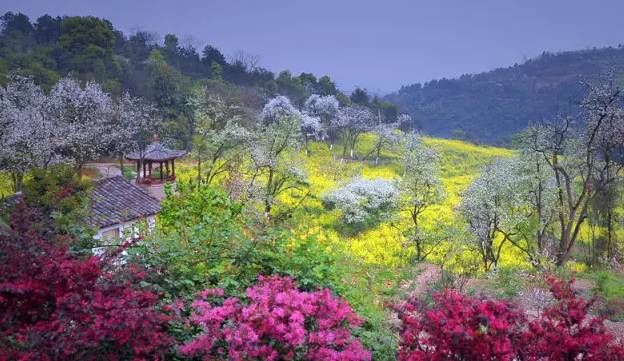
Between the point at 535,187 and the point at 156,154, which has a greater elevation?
the point at 535,187

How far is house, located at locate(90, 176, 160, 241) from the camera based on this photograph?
57.8 ft

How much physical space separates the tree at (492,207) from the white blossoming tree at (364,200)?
694cm

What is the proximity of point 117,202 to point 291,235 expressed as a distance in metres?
13.1

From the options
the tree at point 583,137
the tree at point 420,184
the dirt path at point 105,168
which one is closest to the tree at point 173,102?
the dirt path at point 105,168

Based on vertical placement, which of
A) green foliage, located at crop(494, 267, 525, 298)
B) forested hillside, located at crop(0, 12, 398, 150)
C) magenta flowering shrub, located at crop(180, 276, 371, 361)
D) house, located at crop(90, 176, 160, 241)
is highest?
forested hillside, located at crop(0, 12, 398, 150)

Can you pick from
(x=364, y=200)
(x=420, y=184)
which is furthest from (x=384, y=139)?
(x=420, y=184)

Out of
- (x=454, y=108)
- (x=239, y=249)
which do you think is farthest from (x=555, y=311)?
(x=454, y=108)

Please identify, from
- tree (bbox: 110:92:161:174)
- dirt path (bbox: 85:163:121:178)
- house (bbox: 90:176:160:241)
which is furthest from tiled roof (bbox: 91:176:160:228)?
dirt path (bbox: 85:163:121:178)

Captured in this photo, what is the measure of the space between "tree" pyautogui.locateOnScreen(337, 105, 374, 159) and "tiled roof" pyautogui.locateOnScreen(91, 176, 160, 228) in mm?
29346

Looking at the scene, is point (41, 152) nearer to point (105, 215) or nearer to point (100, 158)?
point (105, 215)

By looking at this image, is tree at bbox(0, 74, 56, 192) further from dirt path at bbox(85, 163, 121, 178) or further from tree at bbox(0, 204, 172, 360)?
tree at bbox(0, 204, 172, 360)

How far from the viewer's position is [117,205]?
19000 millimetres

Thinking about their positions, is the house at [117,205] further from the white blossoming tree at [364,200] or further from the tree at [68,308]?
the tree at [68,308]

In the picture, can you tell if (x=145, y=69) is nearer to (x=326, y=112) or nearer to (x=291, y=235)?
(x=326, y=112)
